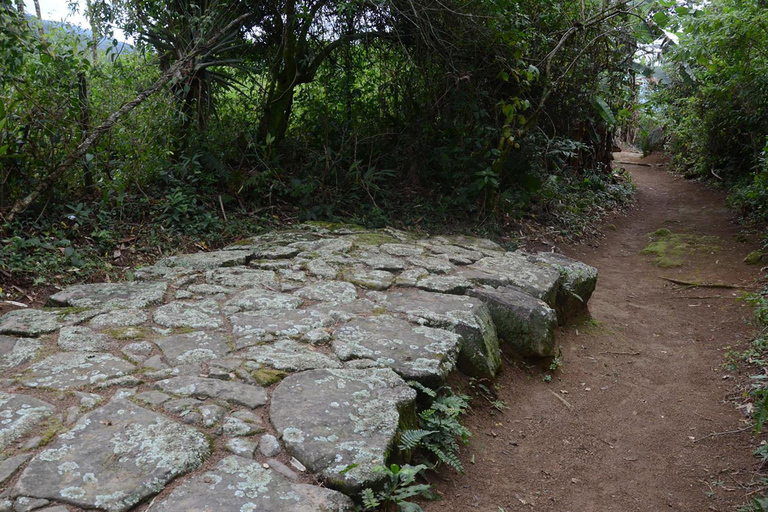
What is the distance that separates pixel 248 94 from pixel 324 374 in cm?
517

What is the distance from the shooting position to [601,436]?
331cm

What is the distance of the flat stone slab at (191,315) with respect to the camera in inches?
123

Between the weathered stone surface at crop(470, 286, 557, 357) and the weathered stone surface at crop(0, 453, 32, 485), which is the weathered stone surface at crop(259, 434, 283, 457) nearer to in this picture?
the weathered stone surface at crop(0, 453, 32, 485)

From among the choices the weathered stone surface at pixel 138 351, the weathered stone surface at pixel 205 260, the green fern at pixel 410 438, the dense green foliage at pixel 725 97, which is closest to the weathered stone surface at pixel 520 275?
the weathered stone surface at pixel 205 260

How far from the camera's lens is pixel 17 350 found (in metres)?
2.68

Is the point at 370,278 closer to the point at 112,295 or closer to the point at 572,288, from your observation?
the point at 112,295

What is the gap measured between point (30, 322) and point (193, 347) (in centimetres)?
97

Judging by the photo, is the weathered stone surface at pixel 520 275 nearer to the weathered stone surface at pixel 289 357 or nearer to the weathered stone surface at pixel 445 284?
the weathered stone surface at pixel 445 284

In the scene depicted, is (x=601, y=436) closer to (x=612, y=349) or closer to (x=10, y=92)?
(x=612, y=349)

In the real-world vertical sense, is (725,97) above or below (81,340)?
above

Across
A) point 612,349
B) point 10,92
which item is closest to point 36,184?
point 10,92

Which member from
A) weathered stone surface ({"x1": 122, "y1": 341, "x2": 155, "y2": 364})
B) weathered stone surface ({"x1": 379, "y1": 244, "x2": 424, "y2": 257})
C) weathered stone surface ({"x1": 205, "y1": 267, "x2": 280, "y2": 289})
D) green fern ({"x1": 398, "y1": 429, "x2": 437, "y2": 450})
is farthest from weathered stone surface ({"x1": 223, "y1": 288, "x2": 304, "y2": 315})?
weathered stone surface ({"x1": 379, "y1": 244, "x2": 424, "y2": 257})

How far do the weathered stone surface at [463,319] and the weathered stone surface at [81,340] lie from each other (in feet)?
5.46

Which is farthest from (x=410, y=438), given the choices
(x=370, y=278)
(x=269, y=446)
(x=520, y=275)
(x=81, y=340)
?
(x=520, y=275)
